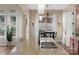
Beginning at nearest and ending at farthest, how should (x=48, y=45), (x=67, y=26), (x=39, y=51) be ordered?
(x=39, y=51) → (x=48, y=45) → (x=67, y=26)

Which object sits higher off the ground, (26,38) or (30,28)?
(30,28)

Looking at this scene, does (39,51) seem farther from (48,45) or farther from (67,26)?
(67,26)

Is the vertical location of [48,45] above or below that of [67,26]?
below

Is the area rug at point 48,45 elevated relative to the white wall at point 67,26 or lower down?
lower down

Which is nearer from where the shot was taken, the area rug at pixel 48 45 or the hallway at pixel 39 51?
the hallway at pixel 39 51

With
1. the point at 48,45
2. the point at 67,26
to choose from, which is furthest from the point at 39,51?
the point at 67,26

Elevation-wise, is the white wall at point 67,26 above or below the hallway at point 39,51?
above

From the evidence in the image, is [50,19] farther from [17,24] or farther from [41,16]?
[17,24]

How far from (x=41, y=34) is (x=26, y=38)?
26cm

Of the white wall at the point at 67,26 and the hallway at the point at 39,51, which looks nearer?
the hallway at the point at 39,51

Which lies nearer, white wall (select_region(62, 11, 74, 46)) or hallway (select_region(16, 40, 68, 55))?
hallway (select_region(16, 40, 68, 55))

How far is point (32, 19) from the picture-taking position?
212cm
